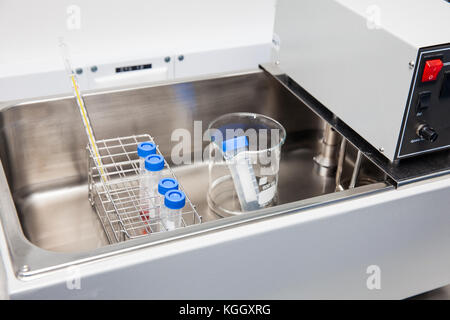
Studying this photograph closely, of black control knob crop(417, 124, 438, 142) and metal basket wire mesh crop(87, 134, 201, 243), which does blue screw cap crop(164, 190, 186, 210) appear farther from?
black control knob crop(417, 124, 438, 142)

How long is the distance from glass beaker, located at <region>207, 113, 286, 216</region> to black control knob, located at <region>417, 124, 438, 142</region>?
354 millimetres

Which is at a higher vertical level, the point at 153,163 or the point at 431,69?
the point at 431,69

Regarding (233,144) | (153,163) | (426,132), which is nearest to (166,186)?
(153,163)

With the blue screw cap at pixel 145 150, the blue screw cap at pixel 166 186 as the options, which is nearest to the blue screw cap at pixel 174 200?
the blue screw cap at pixel 166 186

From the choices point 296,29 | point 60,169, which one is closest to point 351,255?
point 296,29

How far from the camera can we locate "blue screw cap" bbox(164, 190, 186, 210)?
1169 millimetres

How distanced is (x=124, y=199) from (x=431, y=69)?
0.85 m

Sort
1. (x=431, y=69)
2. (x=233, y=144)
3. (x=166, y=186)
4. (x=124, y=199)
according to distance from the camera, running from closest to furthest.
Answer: (x=431, y=69), (x=166, y=186), (x=233, y=144), (x=124, y=199)

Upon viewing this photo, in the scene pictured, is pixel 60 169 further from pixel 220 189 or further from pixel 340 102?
pixel 340 102

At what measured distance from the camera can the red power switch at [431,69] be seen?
1.13 metres

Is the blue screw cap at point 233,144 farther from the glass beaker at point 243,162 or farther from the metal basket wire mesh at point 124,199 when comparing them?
the metal basket wire mesh at point 124,199

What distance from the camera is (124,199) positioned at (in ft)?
4.79

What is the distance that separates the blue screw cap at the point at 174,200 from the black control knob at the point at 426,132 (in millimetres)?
565

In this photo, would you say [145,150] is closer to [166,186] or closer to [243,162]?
[166,186]
